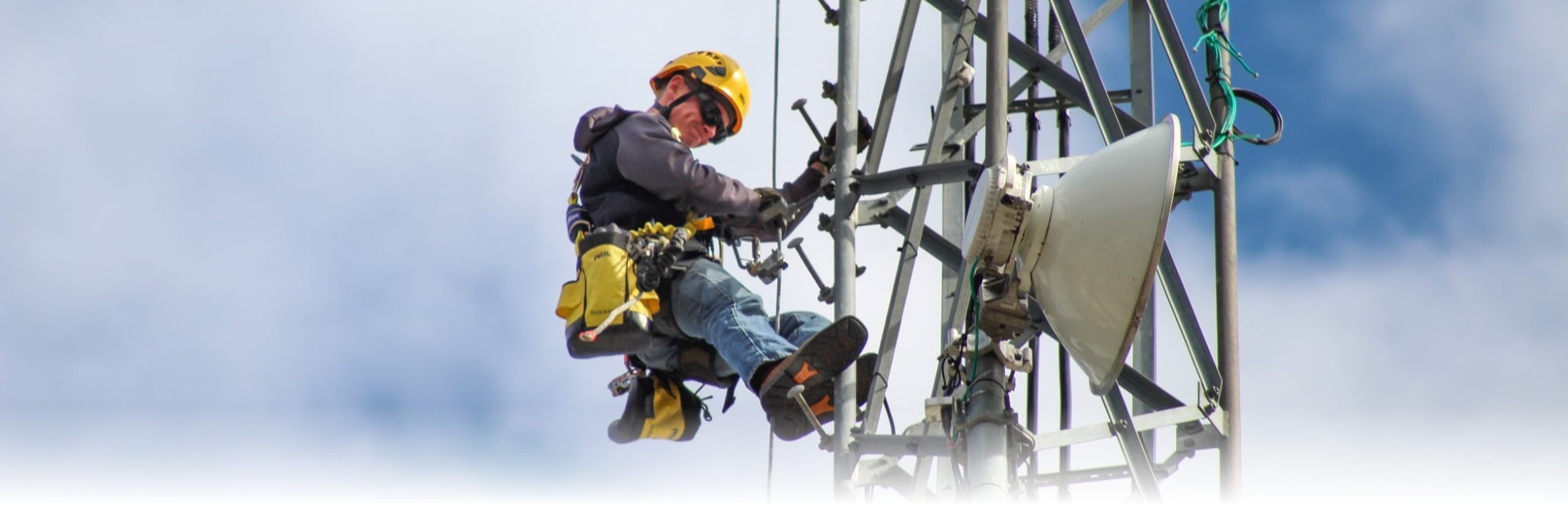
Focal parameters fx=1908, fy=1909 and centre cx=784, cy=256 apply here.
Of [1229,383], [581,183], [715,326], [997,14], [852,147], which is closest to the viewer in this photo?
[997,14]

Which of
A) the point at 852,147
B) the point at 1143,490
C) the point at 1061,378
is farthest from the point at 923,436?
the point at 1061,378

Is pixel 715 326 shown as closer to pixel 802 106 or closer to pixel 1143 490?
pixel 802 106

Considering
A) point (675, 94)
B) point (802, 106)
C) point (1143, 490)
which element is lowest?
point (1143, 490)

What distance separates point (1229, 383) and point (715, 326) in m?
2.33

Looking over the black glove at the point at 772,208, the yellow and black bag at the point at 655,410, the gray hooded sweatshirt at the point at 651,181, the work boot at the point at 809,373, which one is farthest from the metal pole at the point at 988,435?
the yellow and black bag at the point at 655,410

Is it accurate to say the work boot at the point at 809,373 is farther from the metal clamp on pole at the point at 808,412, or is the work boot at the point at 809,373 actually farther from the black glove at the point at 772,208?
the black glove at the point at 772,208

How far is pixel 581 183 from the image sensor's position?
9.33m

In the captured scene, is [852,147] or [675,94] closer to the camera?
[852,147]

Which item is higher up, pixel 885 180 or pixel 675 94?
pixel 675 94

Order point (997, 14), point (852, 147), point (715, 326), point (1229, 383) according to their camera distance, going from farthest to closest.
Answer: point (715, 326)
point (852, 147)
point (1229, 383)
point (997, 14)

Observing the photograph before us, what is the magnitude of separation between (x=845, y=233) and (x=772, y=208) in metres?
1.13

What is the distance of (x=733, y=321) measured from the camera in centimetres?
842

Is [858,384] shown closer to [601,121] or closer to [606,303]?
[606,303]

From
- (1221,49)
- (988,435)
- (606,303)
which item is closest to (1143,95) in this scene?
(1221,49)
